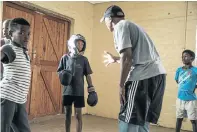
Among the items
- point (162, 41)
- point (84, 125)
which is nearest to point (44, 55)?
point (84, 125)

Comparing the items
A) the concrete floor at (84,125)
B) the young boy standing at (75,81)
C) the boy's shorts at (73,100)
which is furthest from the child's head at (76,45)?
the concrete floor at (84,125)

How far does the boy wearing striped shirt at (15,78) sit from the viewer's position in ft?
6.34

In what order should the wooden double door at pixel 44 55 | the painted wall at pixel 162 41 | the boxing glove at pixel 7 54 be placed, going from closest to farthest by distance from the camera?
the boxing glove at pixel 7 54 < the wooden double door at pixel 44 55 < the painted wall at pixel 162 41

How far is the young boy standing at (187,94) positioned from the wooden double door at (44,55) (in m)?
2.62

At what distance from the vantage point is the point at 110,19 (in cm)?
212

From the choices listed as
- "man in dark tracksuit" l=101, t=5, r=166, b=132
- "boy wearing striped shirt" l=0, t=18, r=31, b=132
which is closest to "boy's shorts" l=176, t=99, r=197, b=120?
"man in dark tracksuit" l=101, t=5, r=166, b=132

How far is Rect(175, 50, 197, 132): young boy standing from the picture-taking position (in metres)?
3.77

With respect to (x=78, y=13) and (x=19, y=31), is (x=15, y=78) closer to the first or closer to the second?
(x=19, y=31)

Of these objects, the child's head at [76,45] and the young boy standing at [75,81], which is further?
the child's head at [76,45]

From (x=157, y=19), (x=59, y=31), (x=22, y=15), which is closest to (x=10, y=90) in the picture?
(x=22, y=15)

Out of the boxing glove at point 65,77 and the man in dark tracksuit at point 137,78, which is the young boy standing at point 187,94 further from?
the man in dark tracksuit at point 137,78

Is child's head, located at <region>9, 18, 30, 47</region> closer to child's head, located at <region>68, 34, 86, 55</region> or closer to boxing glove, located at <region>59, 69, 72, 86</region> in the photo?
boxing glove, located at <region>59, 69, 72, 86</region>

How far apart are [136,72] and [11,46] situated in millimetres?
1018

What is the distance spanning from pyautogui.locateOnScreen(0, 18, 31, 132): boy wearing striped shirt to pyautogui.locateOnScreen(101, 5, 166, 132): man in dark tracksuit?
798 millimetres
